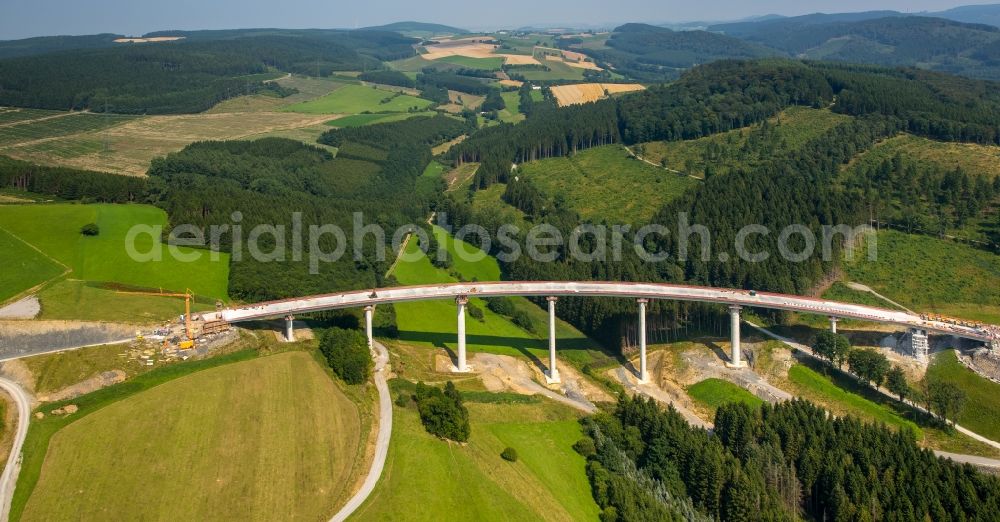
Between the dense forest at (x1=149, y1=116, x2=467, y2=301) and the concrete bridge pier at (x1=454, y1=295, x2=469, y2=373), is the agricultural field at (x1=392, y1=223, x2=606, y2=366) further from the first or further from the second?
the dense forest at (x1=149, y1=116, x2=467, y2=301)

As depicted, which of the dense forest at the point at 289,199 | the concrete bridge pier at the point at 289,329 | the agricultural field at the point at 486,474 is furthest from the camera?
the dense forest at the point at 289,199

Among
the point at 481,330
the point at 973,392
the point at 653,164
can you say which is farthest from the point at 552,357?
the point at 653,164

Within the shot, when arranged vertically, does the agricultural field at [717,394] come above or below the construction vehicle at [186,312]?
below

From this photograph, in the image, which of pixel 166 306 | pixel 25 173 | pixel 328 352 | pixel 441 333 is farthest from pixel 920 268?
pixel 25 173

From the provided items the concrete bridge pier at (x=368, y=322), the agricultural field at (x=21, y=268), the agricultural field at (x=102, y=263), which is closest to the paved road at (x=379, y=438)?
the concrete bridge pier at (x=368, y=322)

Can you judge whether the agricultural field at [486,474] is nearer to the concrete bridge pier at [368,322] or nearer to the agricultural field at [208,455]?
the agricultural field at [208,455]

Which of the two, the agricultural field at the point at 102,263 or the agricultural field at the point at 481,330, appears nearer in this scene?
the agricultural field at the point at 102,263

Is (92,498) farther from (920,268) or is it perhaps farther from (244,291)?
(920,268)

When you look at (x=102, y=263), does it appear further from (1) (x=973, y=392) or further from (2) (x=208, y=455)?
(1) (x=973, y=392)
